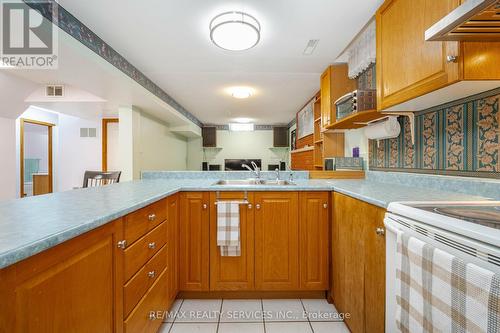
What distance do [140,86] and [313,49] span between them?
6.13 ft

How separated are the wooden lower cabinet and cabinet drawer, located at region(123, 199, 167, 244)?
1.22 metres

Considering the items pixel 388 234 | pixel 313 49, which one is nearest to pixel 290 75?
pixel 313 49

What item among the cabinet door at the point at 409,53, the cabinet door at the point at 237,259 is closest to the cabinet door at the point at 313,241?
the cabinet door at the point at 237,259

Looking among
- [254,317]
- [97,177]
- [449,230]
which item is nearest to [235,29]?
[449,230]

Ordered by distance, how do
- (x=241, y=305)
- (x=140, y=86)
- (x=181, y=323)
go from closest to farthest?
(x=181, y=323) < (x=241, y=305) < (x=140, y=86)

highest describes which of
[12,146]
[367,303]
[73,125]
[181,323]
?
[73,125]

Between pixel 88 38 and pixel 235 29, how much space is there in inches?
45.3

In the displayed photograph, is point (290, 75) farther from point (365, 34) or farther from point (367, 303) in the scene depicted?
point (367, 303)

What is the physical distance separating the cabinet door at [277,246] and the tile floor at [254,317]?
16cm

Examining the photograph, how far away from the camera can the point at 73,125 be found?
194 inches

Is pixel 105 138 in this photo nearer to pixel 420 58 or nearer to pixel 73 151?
pixel 73 151

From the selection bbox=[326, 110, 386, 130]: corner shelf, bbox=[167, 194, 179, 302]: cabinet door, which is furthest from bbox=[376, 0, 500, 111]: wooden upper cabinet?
bbox=[167, 194, 179, 302]: cabinet door

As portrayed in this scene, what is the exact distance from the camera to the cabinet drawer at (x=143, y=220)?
1.09 m

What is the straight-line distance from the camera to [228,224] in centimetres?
179
